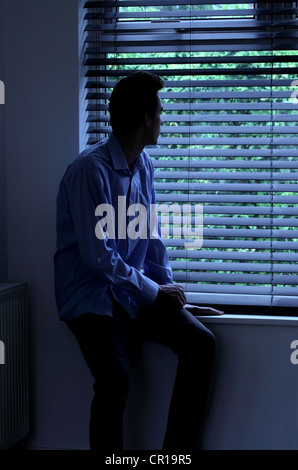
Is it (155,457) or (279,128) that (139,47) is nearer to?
(279,128)

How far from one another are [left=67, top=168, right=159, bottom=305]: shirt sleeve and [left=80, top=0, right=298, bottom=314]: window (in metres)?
0.47

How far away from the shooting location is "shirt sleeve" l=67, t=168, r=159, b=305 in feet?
6.77

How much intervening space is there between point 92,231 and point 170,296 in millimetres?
396

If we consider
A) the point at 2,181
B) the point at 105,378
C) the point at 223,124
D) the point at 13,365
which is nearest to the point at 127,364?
the point at 105,378

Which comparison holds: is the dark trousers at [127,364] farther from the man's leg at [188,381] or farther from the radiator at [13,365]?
the radiator at [13,365]

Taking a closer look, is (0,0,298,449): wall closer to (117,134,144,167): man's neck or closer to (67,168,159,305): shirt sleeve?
(117,134,144,167): man's neck

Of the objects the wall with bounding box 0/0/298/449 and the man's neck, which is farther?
the wall with bounding box 0/0/298/449

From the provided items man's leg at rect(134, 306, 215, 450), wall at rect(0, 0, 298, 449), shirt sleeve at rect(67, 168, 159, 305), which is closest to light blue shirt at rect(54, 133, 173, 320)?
shirt sleeve at rect(67, 168, 159, 305)

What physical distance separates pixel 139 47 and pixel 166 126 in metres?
0.34

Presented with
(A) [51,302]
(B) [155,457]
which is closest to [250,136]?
(A) [51,302]

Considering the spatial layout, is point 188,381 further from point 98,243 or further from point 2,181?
point 2,181

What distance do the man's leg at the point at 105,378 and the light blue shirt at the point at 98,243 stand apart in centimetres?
6

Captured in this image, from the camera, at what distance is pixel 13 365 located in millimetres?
2355

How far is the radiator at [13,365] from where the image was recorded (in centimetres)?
228
